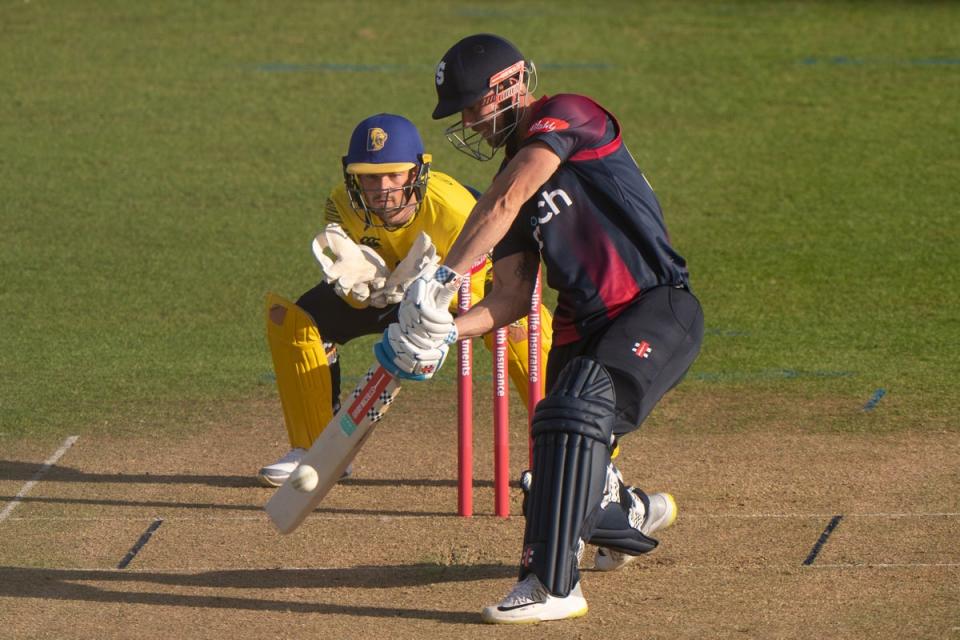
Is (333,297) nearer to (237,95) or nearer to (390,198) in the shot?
(390,198)

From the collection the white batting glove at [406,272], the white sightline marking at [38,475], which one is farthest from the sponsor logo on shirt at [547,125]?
the white sightline marking at [38,475]

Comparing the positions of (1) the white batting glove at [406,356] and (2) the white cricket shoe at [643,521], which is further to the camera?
(2) the white cricket shoe at [643,521]

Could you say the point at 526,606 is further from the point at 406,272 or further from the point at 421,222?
the point at 421,222

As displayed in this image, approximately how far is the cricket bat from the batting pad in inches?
34.6

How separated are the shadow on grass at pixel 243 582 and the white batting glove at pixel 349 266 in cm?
116

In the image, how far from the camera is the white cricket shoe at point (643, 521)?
4836 millimetres

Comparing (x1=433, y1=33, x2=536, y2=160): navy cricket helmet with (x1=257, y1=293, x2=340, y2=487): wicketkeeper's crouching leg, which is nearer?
(x1=433, y1=33, x2=536, y2=160): navy cricket helmet

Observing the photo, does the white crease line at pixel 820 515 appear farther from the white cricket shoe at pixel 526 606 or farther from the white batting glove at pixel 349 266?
the white batting glove at pixel 349 266

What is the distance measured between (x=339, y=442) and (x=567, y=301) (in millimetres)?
866

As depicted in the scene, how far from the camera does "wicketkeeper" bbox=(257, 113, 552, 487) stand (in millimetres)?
5641

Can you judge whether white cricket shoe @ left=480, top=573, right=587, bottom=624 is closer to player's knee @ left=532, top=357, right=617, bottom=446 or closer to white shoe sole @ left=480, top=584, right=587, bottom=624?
white shoe sole @ left=480, top=584, right=587, bottom=624

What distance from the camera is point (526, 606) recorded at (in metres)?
4.40

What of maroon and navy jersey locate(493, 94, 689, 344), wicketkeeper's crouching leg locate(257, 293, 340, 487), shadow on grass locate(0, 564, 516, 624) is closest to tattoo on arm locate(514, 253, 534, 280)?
maroon and navy jersey locate(493, 94, 689, 344)

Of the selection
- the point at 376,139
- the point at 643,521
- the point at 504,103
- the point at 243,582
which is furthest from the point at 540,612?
the point at 376,139
